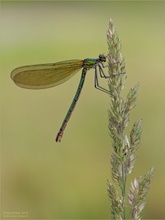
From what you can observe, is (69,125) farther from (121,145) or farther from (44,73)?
(121,145)

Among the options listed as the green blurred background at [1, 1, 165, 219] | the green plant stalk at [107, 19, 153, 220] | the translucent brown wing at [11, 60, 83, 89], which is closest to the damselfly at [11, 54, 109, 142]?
→ the translucent brown wing at [11, 60, 83, 89]

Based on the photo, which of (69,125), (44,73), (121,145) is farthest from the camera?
(69,125)

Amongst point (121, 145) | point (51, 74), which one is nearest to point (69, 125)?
point (51, 74)

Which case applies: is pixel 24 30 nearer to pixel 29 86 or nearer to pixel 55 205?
pixel 55 205

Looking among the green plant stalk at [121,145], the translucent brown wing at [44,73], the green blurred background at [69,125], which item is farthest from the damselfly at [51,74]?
the green blurred background at [69,125]

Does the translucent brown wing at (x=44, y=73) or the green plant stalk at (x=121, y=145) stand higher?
the translucent brown wing at (x=44, y=73)

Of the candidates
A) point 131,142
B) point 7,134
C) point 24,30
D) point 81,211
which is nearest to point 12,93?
point 7,134

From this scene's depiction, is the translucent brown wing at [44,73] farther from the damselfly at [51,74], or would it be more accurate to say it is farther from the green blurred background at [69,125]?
the green blurred background at [69,125]

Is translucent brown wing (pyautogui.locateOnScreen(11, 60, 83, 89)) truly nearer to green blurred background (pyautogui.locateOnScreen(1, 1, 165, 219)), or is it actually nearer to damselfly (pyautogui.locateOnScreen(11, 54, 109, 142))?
damselfly (pyautogui.locateOnScreen(11, 54, 109, 142))
